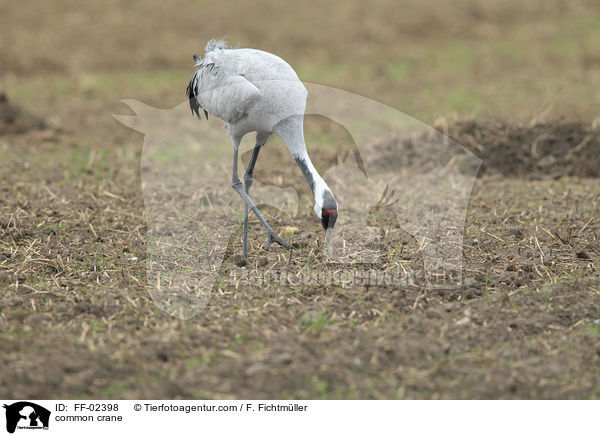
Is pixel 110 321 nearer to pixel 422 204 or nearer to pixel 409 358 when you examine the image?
pixel 409 358

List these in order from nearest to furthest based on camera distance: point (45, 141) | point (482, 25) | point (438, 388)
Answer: point (438, 388) < point (45, 141) < point (482, 25)

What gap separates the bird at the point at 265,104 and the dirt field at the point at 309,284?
53cm

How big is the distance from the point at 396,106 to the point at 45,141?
5.13m

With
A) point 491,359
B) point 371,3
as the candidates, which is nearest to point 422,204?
point 491,359

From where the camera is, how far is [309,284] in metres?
4.81

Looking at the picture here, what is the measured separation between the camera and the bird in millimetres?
5142

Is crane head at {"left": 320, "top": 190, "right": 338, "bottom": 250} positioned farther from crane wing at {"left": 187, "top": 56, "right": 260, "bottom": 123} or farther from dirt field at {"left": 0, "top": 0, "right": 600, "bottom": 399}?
crane wing at {"left": 187, "top": 56, "right": 260, "bottom": 123}

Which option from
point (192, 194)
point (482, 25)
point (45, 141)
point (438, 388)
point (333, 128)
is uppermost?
point (482, 25)

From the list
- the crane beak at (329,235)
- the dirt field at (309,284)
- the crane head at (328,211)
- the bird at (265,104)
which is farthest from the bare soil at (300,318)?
the bird at (265,104)

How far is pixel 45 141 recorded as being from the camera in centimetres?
883

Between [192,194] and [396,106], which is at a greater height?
[396,106]
